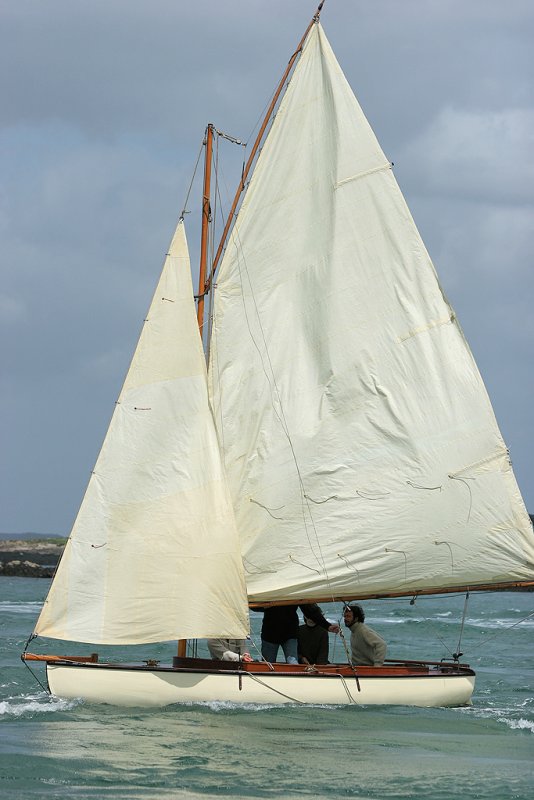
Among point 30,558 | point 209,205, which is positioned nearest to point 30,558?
point 30,558

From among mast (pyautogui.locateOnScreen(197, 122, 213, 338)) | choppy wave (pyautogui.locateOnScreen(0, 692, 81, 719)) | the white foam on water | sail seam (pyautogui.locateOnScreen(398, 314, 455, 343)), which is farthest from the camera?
mast (pyautogui.locateOnScreen(197, 122, 213, 338))

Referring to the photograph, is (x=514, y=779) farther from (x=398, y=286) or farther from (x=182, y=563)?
(x=398, y=286)

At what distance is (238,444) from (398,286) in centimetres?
394

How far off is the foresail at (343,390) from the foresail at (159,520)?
0.89 m

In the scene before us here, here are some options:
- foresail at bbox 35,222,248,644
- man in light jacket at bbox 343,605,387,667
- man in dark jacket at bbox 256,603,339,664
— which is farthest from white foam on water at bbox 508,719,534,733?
foresail at bbox 35,222,248,644

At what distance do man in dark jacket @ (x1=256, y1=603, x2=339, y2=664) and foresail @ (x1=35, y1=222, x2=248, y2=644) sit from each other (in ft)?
2.63

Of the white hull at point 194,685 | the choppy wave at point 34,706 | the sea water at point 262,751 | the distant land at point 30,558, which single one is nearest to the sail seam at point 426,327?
the white hull at point 194,685

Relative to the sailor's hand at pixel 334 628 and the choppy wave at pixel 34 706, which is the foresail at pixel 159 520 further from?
the sailor's hand at pixel 334 628

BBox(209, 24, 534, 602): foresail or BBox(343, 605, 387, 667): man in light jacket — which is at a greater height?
BBox(209, 24, 534, 602): foresail

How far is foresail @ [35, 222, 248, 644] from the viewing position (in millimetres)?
21062

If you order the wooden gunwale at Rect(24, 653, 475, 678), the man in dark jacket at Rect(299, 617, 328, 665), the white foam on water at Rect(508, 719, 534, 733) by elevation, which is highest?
the man in dark jacket at Rect(299, 617, 328, 665)

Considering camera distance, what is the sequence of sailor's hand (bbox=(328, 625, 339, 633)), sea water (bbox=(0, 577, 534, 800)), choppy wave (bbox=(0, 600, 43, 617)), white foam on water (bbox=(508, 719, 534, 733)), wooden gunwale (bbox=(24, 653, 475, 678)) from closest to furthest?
1. sea water (bbox=(0, 577, 534, 800))
2. wooden gunwale (bbox=(24, 653, 475, 678))
3. white foam on water (bbox=(508, 719, 534, 733))
4. sailor's hand (bbox=(328, 625, 339, 633))
5. choppy wave (bbox=(0, 600, 43, 617))

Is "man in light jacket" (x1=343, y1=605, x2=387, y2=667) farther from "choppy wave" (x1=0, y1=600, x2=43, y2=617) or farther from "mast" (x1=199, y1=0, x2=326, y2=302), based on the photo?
"choppy wave" (x1=0, y1=600, x2=43, y2=617)

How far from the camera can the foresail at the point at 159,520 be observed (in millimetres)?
21062
